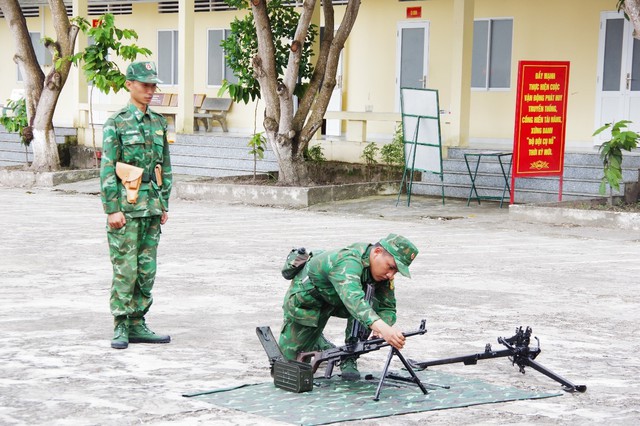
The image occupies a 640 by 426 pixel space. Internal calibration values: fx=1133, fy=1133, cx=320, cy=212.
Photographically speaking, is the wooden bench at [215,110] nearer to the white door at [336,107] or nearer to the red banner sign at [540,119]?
the white door at [336,107]

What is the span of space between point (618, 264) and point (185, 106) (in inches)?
448

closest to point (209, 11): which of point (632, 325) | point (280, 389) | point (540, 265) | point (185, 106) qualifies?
point (185, 106)

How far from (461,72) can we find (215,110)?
8213 millimetres

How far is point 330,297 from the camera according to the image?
20.9ft

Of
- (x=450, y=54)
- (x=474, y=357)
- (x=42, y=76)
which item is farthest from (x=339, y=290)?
(x=450, y=54)

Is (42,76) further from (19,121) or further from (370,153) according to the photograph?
(370,153)

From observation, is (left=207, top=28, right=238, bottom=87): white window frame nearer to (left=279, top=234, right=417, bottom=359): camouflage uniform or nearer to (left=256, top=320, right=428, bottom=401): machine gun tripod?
(left=279, top=234, right=417, bottom=359): camouflage uniform

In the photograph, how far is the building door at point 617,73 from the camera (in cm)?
1911

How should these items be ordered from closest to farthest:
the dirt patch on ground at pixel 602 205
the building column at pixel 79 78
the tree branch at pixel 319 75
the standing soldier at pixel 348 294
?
the standing soldier at pixel 348 294, the dirt patch on ground at pixel 602 205, the tree branch at pixel 319 75, the building column at pixel 79 78

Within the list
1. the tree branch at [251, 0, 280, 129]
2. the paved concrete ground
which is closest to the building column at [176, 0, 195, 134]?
the tree branch at [251, 0, 280, 129]

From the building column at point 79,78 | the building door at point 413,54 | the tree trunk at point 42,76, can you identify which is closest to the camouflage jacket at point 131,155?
the tree trunk at point 42,76

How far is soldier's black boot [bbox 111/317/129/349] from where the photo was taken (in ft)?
24.0

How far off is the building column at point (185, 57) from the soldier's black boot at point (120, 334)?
13846 mm

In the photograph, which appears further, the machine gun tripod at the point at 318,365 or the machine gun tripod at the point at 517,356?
the machine gun tripod at the point at 517,356
